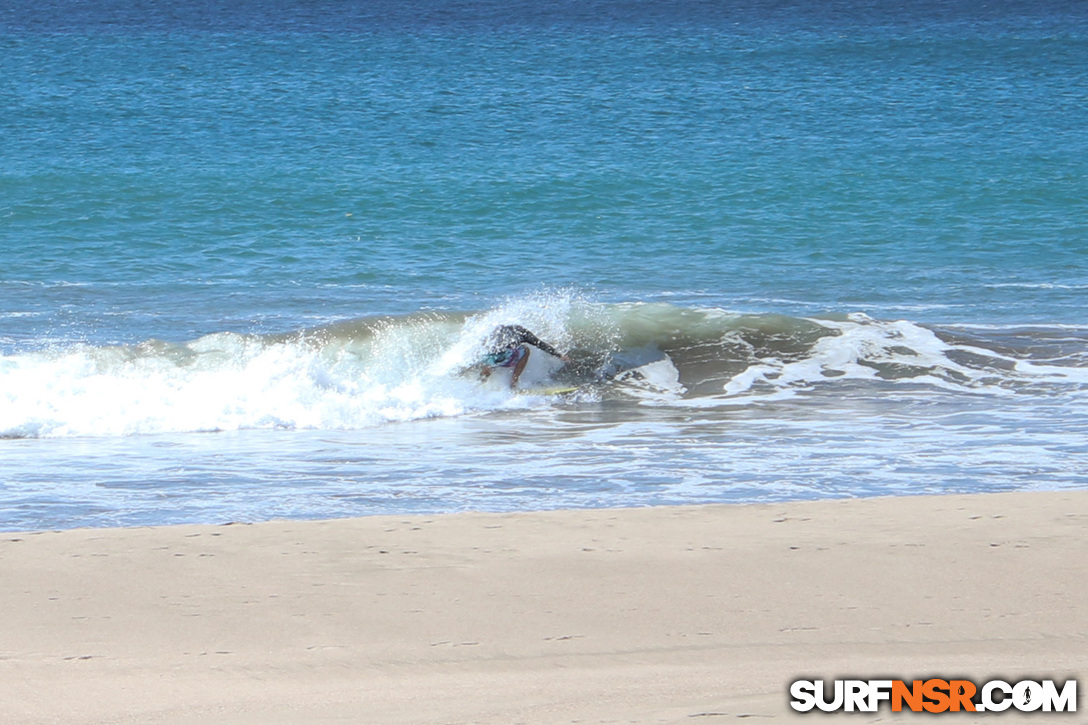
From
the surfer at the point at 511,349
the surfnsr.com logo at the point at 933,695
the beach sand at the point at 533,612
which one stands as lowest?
the surfnsr.com logo at the point at 933,695

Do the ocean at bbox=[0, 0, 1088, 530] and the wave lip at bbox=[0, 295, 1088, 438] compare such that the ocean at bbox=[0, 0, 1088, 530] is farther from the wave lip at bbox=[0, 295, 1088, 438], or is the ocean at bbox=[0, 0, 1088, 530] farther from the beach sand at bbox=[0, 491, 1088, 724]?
the beach sand at bbox=[0, 491, 1088, 724]

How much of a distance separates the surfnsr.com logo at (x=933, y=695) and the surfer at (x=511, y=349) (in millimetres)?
6893

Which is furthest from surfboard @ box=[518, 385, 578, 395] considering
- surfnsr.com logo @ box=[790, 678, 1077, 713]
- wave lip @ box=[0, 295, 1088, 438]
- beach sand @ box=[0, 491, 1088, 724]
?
surfnsr.com logo @ box=[790, 678, 1077, 713]

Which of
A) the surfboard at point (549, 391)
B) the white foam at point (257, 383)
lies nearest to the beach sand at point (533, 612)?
the white foam at point (257, 383)

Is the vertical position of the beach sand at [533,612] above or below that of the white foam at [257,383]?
below

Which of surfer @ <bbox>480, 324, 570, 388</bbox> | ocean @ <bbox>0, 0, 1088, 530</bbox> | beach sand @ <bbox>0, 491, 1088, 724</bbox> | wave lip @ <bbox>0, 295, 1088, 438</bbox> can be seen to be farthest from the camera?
surfer @ <bbox>480, 324, 570, 388</bbox>

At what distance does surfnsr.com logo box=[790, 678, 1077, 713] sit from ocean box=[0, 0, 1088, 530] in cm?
261

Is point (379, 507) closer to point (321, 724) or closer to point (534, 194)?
point (321, 724)

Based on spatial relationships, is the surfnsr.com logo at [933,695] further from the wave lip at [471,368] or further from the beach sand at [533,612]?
the wave lip at [471,368]

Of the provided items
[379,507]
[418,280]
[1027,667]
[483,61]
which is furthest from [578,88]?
[1027,667]

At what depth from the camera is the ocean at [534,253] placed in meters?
7.49

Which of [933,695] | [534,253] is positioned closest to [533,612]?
[933,695]

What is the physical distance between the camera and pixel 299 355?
36.6 ft

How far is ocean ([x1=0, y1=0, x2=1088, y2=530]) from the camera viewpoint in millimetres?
7492
